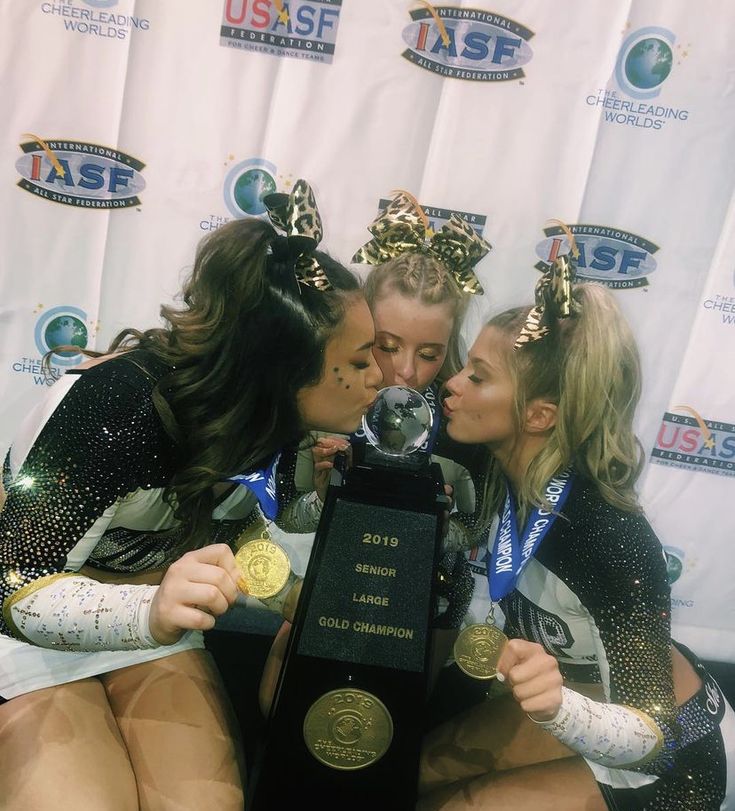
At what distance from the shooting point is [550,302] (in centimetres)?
98

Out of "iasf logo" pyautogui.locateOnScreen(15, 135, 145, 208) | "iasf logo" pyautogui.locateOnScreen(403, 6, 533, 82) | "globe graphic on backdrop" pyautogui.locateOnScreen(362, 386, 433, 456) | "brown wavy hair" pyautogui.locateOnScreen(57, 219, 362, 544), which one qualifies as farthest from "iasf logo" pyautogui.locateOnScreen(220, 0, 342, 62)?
"globe graphic on backdrop" pyautogui.locateOnScreen(362, 386, 433, 456)

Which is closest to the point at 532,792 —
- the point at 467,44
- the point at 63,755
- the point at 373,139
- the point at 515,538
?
the point at 515,538

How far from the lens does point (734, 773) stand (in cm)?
105

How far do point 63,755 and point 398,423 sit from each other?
0.61 m

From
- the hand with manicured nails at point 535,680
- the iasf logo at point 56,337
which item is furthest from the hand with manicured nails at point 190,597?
the iasf logo at point 56,337

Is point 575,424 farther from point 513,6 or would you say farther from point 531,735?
point 513,6

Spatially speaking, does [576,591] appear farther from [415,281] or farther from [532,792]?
[415,281]

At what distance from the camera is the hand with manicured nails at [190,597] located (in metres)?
0.81

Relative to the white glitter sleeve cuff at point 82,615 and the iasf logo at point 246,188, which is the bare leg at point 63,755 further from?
the iasf logo at point 246,188

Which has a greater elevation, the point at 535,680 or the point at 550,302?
the point at 550,302

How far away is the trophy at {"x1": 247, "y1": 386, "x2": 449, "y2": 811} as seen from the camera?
A: 86cm

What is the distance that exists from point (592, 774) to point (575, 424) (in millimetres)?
494

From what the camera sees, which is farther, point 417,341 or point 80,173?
point 80,173

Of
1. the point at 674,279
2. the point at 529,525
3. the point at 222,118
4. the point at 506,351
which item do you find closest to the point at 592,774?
the point at 529,525
